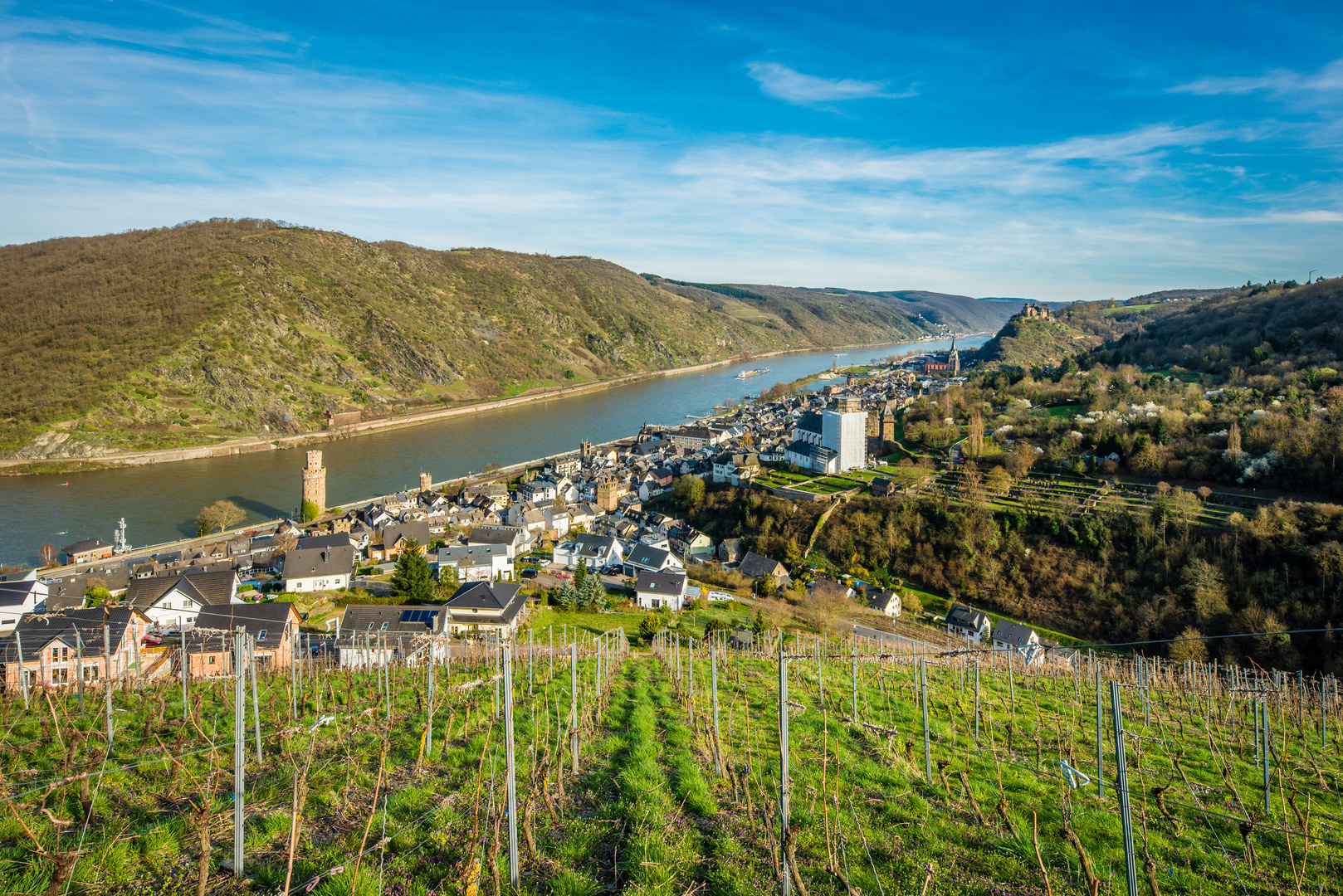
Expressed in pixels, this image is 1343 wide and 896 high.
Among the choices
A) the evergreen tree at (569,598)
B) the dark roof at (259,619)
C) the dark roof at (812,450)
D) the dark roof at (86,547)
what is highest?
the dark roof at (812,450)

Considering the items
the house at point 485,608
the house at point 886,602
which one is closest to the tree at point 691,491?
the house at point 886,602

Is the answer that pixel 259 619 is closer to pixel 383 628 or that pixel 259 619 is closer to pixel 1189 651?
pixel 383 628

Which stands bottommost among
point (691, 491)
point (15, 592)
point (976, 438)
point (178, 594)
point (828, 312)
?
point (178, 594)

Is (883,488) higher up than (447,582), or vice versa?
(883,488)

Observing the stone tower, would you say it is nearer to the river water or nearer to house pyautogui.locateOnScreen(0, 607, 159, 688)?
the river water

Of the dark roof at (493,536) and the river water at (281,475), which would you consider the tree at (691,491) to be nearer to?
the dark roof at (493,536)

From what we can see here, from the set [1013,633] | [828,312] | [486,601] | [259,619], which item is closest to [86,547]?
[259,619]

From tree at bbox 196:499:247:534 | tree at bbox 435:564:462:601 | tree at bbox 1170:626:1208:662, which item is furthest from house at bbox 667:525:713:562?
tree at bbox 196:499:247:534
